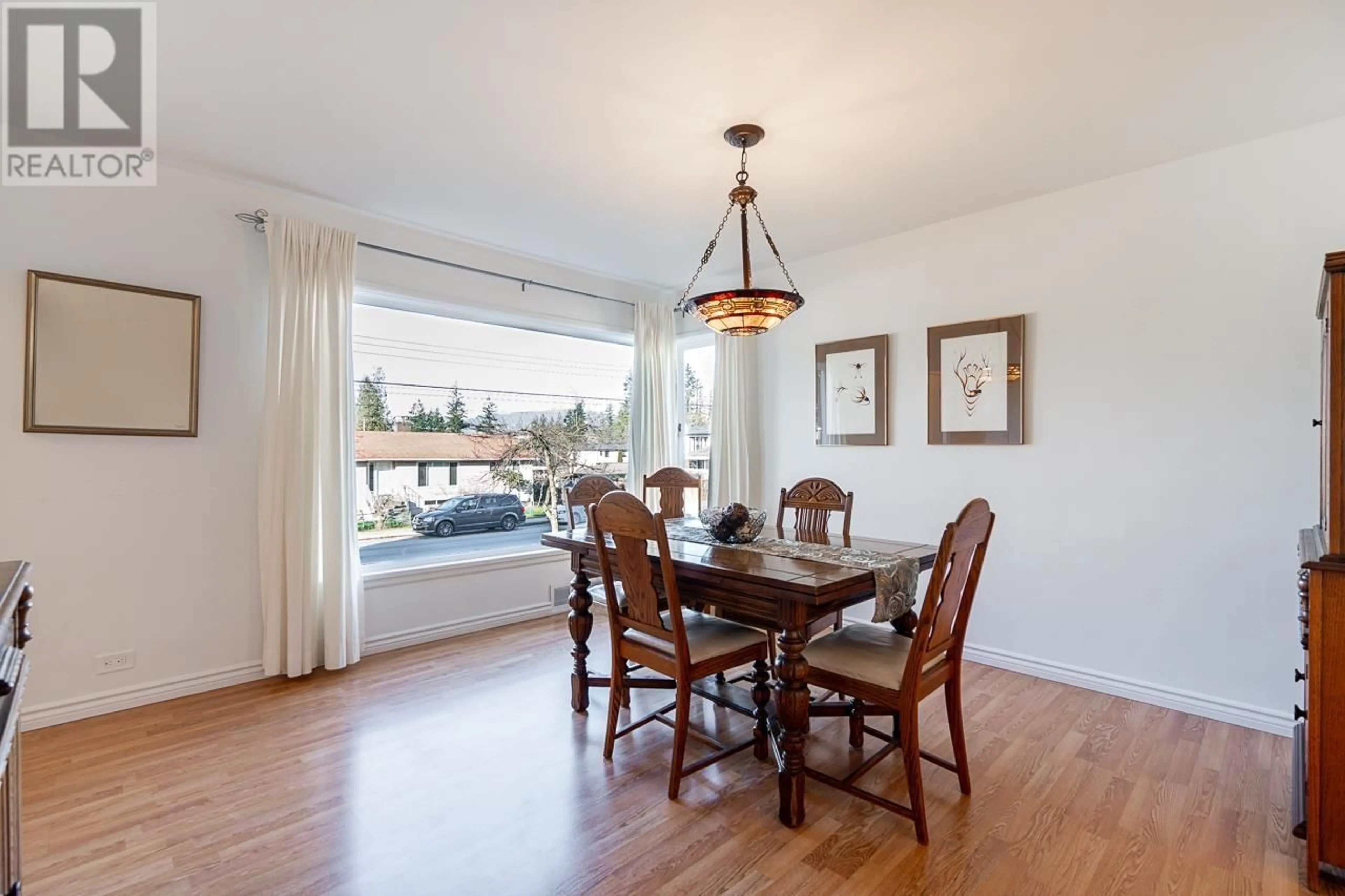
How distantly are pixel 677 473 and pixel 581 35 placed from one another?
2395 mm

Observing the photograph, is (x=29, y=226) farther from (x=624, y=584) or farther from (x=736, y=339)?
(x=736, y=339)

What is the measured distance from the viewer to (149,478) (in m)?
2.91

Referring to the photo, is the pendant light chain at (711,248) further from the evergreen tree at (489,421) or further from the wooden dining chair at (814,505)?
the evergreen tree at (489,421)

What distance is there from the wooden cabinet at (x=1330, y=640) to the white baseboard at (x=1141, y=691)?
88 centimetres

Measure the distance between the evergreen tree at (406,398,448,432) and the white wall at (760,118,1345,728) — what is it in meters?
2.96

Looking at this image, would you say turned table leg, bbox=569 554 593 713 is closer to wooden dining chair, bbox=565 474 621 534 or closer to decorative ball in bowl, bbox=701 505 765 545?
wooden dining chair, bbox=565 474 621 534

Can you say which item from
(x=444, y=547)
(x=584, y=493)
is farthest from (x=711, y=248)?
(x=444, y=547)

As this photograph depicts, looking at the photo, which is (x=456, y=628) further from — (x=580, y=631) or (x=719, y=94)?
(x=719, y=94)

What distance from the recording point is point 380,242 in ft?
11.9

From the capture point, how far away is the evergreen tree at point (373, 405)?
371cm

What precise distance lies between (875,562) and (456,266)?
315 centimetres

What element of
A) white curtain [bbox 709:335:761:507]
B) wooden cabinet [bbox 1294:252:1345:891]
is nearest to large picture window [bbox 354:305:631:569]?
white curtain [bbox 709:335:761:507]

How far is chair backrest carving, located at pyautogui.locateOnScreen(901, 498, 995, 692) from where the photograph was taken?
1790 mm

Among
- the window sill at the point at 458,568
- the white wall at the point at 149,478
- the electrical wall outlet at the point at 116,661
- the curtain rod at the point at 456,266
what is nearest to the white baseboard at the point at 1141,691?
the white wall at the point at 149,478
